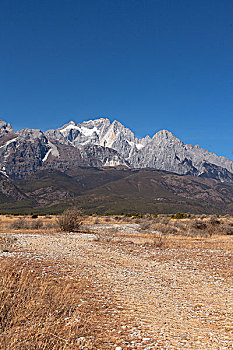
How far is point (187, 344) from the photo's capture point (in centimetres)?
579

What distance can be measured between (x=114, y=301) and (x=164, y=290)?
2.82 metres

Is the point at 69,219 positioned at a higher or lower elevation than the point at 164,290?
higher

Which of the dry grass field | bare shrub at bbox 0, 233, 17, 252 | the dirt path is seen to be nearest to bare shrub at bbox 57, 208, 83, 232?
bare shrub at bbox 0, 233, 17, 252

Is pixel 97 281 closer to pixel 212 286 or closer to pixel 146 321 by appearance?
pixel 146 321

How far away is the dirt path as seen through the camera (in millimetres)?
6241

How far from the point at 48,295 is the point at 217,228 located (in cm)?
3711

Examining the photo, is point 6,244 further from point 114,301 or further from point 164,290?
point 164,290

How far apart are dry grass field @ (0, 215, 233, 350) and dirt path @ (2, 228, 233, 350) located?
0.02m

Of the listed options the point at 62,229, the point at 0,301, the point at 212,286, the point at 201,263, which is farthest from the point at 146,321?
the point at 62,229

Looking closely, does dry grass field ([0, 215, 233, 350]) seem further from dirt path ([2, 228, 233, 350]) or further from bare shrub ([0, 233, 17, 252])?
bare shrub ([0, 233, 17, 252])

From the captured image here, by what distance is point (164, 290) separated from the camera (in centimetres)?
1077

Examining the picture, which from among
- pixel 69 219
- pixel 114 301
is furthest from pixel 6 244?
pixel 69 219

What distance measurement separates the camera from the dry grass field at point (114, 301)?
585cm

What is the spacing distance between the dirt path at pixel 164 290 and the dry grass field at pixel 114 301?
0.08 ft
